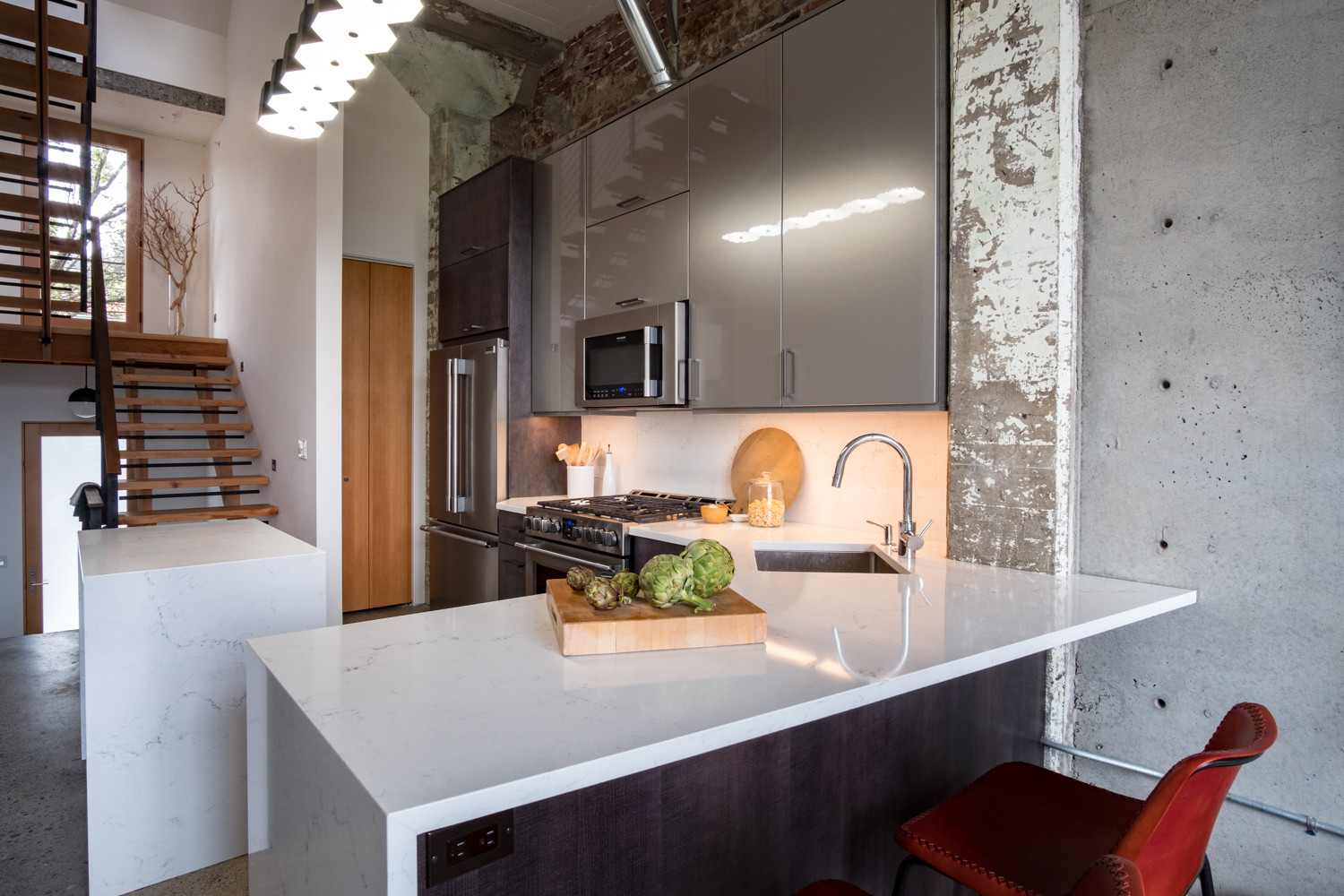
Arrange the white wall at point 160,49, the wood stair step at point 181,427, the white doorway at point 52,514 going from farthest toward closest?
the white wall at point 160,49 → the white doorway at point 52,514 → the wood stair step at point 181,427

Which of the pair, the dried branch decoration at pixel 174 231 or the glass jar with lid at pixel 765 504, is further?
the dried branch decoration at pixel 174 231

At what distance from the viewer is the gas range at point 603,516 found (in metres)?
2.91

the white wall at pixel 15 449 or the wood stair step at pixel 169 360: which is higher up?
the wood stair step at pixel 169 360

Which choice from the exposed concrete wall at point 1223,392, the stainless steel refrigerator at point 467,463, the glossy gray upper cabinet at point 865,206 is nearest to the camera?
the exposed concrete wall at point 1223,392

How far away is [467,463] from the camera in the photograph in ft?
13.4

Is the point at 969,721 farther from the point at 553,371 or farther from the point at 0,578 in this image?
the point at 0,578

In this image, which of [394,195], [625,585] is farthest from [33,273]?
[625,585]

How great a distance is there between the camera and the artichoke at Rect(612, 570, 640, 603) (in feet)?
4.39

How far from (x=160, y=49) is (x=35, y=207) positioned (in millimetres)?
2822

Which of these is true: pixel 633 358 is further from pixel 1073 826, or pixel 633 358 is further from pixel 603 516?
pixel 1073 826

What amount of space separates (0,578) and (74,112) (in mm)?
4222

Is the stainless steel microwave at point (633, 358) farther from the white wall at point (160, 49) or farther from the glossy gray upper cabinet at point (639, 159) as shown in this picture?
the white wall at point (160, 49)

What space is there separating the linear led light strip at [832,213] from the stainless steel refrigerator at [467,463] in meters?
1.65

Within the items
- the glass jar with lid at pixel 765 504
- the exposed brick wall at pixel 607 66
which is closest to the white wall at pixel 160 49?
the exposed brick wall at pixel 607 66
